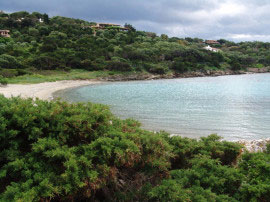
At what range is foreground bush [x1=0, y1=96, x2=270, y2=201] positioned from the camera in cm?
296

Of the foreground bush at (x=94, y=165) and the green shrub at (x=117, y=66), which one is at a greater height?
the green shrub at (x=117, y=66)

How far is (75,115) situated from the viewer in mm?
3654

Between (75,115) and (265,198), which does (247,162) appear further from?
(75,115)

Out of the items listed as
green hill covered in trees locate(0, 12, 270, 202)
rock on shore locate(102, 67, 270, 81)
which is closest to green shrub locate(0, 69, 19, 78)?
rock on shore locate(102, 67, 270, 81)

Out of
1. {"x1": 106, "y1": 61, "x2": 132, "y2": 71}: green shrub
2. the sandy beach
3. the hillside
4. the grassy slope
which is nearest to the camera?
the sandy beach

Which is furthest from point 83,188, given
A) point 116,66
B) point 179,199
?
point 116,66

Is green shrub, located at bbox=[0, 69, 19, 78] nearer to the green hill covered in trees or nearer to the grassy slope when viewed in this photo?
the grassy slope

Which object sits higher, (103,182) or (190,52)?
(190,52)

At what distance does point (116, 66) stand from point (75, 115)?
48.3 meters

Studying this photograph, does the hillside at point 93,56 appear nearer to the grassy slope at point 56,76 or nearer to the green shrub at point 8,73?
the green shrub at point 8,73

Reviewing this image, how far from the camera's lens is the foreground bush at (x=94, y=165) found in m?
2.96

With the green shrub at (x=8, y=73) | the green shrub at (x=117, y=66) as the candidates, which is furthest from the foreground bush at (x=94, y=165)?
the green shrub at (x=117, y=66)

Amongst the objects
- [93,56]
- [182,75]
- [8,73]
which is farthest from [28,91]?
[182,75]

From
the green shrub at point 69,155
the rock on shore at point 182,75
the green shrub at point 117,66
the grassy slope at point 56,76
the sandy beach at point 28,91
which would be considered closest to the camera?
the green shrub at point 69,155
